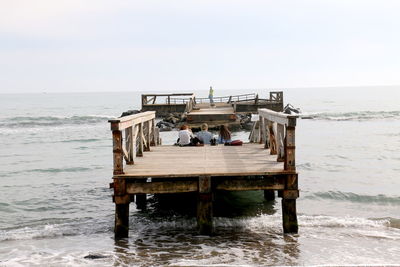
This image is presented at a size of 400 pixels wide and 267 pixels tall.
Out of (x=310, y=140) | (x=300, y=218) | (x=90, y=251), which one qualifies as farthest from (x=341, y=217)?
(x=310, y=140)

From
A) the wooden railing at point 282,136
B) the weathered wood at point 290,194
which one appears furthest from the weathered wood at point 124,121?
the weathered wood at point 290,194

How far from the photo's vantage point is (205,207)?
10.3 metres

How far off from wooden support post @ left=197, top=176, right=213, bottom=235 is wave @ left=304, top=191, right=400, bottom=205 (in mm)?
6177

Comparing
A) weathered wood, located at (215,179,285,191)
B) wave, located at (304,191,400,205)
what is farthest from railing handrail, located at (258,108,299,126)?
wave, located at (304,191,400,205)

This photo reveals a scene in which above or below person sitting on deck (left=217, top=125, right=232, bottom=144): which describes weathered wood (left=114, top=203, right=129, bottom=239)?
below

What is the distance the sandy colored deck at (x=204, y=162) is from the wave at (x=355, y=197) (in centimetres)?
281

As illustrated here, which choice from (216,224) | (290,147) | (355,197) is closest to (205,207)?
(216,224)

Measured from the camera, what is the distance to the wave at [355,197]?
50.5 feet

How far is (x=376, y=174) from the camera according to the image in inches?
818

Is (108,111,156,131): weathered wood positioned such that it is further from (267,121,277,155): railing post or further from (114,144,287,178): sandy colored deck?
(267,121,277,155): railing post

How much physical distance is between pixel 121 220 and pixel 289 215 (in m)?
3.25

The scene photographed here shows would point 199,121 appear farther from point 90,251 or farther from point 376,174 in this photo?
point 90,251

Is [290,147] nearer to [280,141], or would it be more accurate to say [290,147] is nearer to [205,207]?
[280,141]

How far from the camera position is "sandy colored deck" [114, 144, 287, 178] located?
10.2 metres
